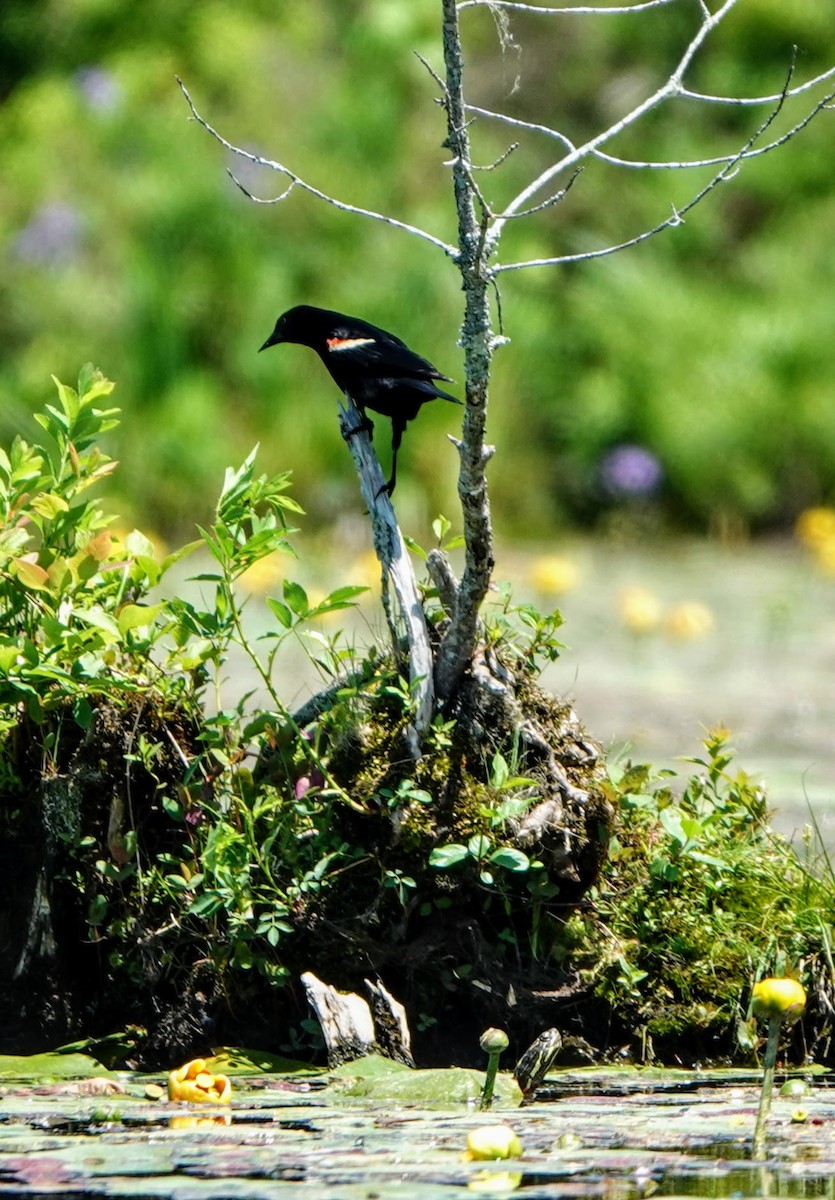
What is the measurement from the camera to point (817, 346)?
11.4 metres

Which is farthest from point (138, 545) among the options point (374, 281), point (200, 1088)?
point (374, 281)

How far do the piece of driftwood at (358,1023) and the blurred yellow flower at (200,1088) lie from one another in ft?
0.92

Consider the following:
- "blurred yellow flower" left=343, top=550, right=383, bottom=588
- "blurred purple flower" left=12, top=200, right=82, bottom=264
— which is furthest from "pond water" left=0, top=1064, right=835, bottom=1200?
"blurred purple flower" left=12, top=200, right=82, bottom=264

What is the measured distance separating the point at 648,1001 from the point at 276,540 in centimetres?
108

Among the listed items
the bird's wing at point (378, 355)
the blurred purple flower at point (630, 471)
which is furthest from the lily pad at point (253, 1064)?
the blurred purple flower at point (630, 471)

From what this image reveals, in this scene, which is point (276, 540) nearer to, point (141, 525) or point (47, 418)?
point (47, 418)

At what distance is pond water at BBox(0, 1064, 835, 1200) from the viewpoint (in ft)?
7.62

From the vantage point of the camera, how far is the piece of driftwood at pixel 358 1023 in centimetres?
309

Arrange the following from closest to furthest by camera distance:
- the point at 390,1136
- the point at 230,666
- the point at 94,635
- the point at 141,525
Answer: the point at 390,1136 → the point at 94,635 → the point at 230,666 → the point at 141,525

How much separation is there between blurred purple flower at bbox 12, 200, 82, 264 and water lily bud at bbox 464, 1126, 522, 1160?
9.71 metres

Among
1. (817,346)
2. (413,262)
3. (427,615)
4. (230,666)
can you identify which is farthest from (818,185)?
(427,615)

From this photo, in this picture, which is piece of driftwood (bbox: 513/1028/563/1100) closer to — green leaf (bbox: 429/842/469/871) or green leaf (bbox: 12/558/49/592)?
green leaf (bbox: 429/842/469/871)

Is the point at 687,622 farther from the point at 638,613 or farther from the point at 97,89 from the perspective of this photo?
the point at 97,89

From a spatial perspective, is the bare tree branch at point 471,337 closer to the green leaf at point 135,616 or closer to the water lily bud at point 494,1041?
the green leaf at point 135,616
